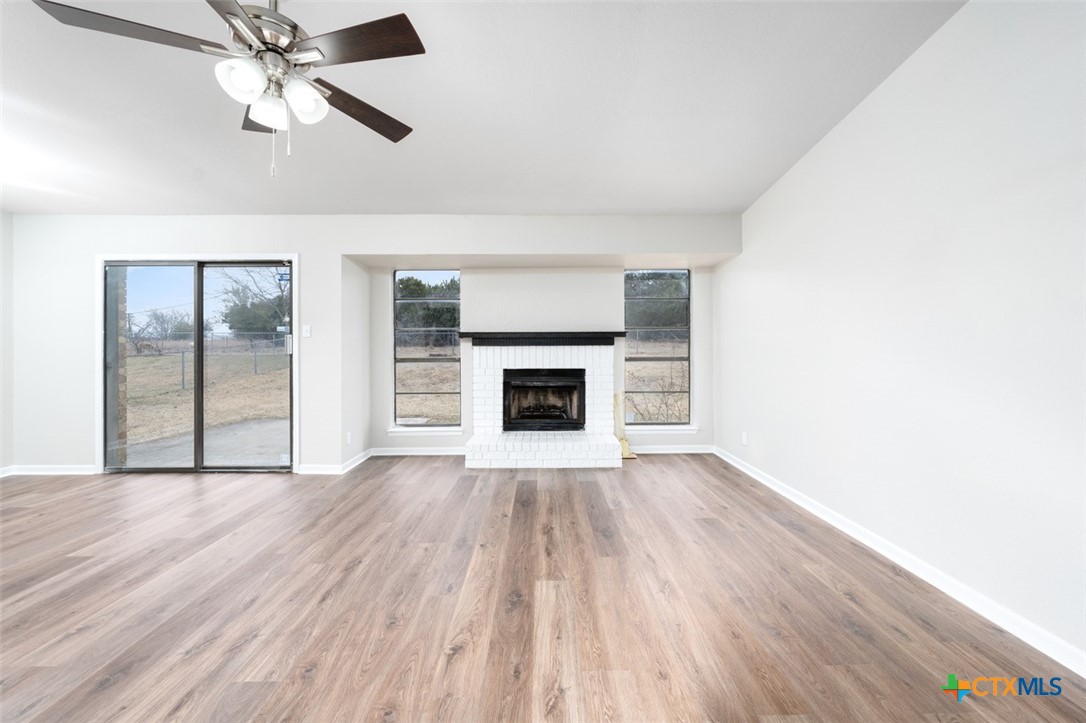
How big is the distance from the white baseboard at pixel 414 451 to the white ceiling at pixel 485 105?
270 centimetres

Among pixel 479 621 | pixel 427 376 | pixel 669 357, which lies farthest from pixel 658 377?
pixel 479 621

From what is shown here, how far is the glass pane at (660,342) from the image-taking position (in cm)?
497

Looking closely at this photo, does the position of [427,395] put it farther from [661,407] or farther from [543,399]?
[661,407]

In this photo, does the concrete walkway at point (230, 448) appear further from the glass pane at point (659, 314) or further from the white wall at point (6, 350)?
the glass pane at point (659, 314)

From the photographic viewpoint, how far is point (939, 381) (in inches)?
79.0

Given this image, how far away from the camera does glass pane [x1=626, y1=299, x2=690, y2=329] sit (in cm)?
498

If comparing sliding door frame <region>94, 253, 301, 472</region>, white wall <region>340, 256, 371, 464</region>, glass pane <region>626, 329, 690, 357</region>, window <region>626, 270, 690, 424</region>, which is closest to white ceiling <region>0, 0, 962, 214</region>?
sliding door frame <region>94, 253, 301, 472</region>

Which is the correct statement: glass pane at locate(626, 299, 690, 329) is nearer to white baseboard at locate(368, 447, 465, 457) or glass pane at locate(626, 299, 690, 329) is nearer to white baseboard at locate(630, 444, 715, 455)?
white baseboard at locate(630, 444, 715, 455)

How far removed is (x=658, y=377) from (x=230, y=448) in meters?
4.67

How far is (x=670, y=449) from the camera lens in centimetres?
484

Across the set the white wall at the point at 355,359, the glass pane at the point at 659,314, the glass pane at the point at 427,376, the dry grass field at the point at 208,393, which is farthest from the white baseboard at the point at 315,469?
the glass pane at the point at 659,314

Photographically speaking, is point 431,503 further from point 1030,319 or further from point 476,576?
point 1030,319

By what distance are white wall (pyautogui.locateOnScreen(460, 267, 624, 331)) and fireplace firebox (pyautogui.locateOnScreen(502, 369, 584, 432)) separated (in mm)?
547

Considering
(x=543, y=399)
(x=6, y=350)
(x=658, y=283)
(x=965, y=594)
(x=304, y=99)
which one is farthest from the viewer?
(x=658, y=283)
